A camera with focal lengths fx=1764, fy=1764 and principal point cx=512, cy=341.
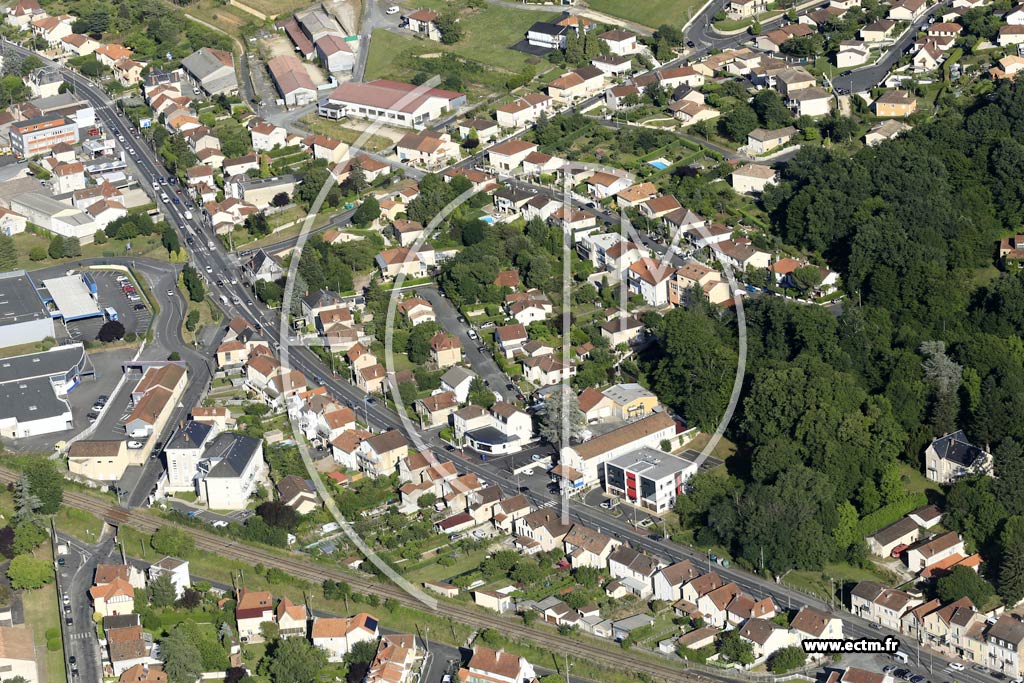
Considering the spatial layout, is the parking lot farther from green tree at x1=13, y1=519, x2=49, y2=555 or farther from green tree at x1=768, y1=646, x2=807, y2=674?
green tree at x1=768, y1=646, x2=807, y2=674

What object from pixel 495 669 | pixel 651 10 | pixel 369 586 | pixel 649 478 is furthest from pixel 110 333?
pixel 651 10

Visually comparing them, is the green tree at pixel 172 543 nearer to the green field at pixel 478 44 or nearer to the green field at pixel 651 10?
the green field at pixel 478 44

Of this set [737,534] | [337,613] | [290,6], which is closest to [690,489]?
[737,534]

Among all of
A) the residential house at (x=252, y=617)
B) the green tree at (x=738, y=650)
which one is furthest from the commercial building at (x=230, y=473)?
the green tree at (x=738, y=650)

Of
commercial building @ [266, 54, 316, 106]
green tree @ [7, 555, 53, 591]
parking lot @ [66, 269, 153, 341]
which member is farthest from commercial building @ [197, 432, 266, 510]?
commercial building @ [266, 54, 316, 106]

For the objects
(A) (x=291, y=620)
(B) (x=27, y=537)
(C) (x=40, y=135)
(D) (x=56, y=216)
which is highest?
(C) (x=40, y=135)

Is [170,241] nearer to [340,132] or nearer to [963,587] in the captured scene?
[340,132]
